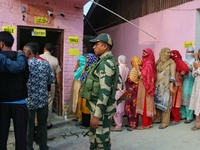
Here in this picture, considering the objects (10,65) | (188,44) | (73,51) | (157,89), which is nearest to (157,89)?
(157,89)

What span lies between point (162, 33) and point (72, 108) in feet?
10.1


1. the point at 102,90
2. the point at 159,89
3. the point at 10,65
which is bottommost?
the point at 159,89

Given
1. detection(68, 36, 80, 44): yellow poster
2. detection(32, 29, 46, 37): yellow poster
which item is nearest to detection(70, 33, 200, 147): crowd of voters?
detection(68, 36, 80, 44): yellow poster

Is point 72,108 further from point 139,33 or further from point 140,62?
point 139,33

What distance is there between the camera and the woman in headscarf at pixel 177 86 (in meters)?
4.82

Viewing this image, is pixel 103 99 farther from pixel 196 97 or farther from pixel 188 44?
pixel 188 44

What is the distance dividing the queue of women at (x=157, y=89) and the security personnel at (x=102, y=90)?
5.87 ft

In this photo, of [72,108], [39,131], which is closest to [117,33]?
[72,108]

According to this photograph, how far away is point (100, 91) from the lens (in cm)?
264

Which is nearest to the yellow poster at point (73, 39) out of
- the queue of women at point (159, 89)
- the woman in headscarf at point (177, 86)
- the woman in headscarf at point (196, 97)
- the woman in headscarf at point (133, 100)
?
the queue of women at point (159, 89)

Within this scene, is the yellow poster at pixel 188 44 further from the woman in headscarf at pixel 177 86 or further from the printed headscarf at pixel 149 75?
the printed headscarf at pixel 149 75

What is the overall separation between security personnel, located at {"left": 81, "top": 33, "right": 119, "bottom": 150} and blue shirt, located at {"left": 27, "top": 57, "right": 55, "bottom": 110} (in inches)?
36.0

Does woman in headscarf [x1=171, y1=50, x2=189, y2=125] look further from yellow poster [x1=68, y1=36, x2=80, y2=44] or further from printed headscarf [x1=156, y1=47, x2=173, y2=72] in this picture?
yellow poster [x1=68, y1=36, x2=80, y2=44]

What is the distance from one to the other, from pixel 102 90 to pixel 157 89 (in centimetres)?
252
